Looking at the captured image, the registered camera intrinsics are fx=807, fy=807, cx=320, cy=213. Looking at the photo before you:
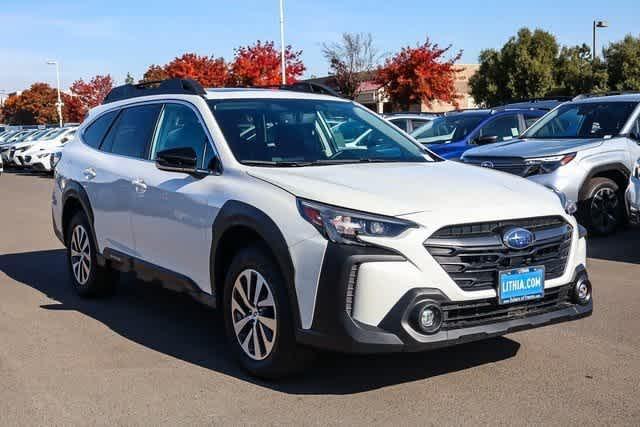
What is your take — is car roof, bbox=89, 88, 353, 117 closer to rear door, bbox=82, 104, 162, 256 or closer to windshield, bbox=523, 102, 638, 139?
rear door, bbox=82, 104, 162, 256

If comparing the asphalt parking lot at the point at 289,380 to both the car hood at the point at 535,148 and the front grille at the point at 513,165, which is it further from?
the car hood at the point at 535,148

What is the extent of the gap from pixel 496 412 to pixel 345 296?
102 centimetres

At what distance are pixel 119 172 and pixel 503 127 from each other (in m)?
8.91

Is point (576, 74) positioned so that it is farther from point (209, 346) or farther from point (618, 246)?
point (209, 346)

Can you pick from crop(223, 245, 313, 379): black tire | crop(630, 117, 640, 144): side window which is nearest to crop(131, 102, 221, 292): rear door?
crop(223, 245, 313, 379): black tire

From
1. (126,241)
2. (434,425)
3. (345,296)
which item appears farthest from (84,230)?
(434,425)

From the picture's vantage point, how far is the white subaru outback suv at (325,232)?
425cm

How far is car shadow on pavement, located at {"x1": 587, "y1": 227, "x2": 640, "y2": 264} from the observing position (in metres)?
8.77

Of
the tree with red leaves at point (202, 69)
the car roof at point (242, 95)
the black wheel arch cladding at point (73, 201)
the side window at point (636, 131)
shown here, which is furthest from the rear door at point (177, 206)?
the tree with red leaves at point (202, 69)

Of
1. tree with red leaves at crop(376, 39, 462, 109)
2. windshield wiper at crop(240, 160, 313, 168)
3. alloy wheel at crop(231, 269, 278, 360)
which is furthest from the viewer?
tree with red leaves at crop(376, 39, 462, 109)

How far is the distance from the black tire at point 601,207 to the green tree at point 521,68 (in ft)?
124

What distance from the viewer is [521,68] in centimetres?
4741

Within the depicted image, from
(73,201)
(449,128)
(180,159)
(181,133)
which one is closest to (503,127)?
(449,128)

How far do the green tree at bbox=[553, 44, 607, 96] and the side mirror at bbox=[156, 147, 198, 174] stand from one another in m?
39.9
